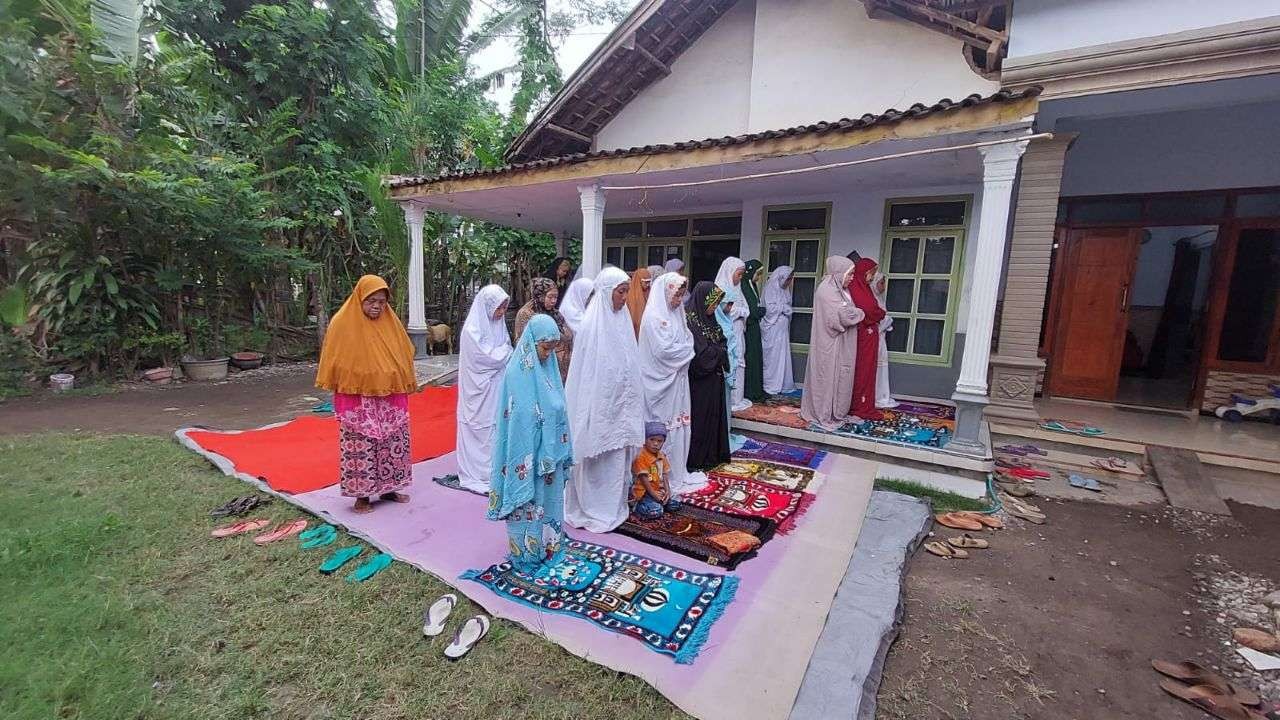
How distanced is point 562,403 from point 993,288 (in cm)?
376

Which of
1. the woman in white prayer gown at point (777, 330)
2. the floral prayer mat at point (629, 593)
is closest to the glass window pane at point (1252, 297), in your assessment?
the woman in white prayer gown at point (777, 330)

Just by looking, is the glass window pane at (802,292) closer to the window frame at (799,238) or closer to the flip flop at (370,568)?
the window frame at (799,238)

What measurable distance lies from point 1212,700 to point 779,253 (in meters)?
6.01

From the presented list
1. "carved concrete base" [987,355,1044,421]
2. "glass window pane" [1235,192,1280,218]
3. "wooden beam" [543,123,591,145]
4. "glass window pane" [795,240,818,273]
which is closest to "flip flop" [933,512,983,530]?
"carved concrete base" [987,355,1044,421]

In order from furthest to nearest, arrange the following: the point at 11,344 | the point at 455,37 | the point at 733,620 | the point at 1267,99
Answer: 1. the point at 455,37
2. the point at 11,344
3. the point at 1267,99
4. the point at 733,620

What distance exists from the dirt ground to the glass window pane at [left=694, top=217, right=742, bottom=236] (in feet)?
16.6

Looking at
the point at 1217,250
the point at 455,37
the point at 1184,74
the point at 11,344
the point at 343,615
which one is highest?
the point at 455,37

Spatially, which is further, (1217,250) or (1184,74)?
(1217,250)

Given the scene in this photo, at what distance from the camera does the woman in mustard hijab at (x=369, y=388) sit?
332 cm

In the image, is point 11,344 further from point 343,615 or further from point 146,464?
point 343,615

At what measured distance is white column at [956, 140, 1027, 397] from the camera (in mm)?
4262

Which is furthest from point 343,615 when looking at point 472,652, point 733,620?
point 733,620

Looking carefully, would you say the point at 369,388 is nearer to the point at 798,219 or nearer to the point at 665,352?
the point at 665,352

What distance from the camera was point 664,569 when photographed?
296cm
